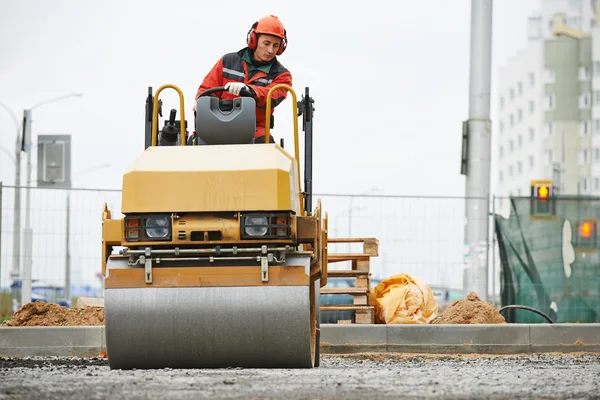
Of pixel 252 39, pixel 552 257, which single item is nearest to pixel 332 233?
pixel 552 257

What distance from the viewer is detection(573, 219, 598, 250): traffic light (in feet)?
56.6

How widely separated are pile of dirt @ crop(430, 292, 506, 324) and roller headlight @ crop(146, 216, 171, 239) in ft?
20.1

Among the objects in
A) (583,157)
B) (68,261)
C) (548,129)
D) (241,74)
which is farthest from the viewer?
(548,129)

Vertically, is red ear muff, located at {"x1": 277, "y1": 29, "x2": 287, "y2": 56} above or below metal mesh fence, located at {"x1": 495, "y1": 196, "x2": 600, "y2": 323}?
above

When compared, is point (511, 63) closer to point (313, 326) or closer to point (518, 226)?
point (518, 226)

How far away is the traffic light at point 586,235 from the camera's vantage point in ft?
56.6

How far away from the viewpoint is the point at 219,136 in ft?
31.2

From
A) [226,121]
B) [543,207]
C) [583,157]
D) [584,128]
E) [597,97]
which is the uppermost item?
[597,97]

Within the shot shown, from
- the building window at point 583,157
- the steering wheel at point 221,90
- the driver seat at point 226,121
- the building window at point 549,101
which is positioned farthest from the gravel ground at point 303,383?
the building window at point 549,101

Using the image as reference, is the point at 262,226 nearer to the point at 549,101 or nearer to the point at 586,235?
the point at 586,235

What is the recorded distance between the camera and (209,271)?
8.70 meters

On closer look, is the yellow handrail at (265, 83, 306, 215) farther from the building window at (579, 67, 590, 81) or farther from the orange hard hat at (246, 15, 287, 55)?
the building window at (579, 67, 590, 81)

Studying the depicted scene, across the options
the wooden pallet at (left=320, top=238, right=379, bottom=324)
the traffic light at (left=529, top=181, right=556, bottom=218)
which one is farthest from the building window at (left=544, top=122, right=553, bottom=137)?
the wooden pallet at (left=320, top=238, right=379, bottom=324)

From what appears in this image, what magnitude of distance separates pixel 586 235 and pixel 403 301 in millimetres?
4347
